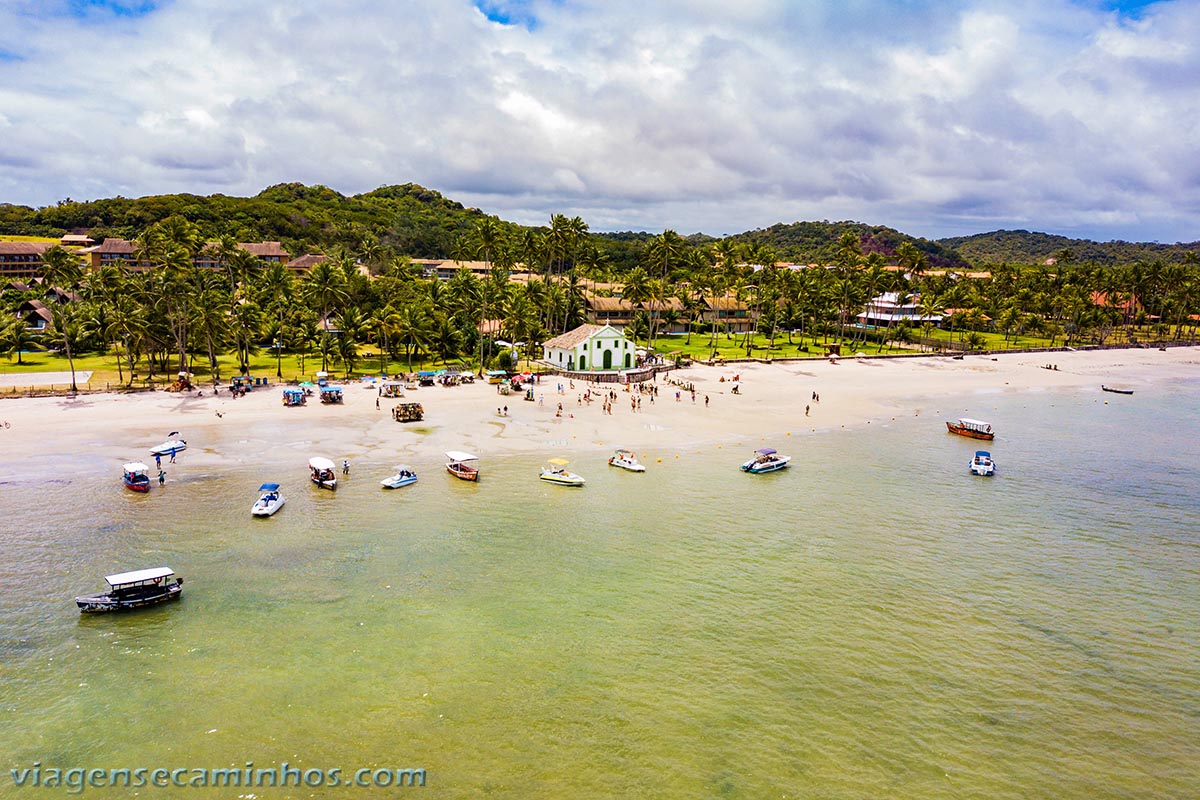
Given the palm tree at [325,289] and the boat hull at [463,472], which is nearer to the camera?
the boat hull at [463,472]

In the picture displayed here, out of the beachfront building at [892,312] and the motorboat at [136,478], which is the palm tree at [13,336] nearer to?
the motorboat at [136,478]

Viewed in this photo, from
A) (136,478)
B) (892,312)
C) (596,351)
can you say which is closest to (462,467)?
(136,478)

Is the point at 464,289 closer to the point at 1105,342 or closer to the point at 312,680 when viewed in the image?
the point at 312,680

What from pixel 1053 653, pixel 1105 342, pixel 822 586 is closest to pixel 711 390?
pixel 822 586

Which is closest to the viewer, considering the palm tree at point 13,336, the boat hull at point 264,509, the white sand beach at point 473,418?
the boat hull at point 264,509

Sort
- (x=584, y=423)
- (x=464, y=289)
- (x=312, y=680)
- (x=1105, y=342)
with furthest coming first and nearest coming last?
(x=1105, y=342)
(x=464, y=289)
(x=584, y=423)
(x=312, y=680)

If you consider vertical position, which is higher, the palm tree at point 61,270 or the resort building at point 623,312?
the palm tree at point 61,270

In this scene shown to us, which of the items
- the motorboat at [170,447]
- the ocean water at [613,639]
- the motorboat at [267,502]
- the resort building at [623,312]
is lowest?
the ocean water at [613,639]

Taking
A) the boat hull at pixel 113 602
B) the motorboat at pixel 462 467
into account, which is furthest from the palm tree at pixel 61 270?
the boat hull at pixel 113 602
